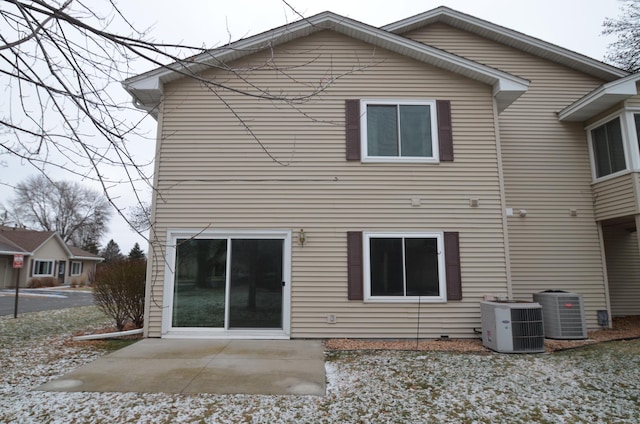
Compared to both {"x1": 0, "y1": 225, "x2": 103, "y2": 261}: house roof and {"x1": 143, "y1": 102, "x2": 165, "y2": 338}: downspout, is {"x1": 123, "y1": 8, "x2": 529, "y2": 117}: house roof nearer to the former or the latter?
{"x1": 143, "y1": 102, "x2": 165, "y2": 338}: downspout

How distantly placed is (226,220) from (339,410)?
446cm

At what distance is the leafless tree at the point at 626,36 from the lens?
45.8 feet

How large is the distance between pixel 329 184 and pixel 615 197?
6215 mm

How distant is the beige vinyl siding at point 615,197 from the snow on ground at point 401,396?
321 centimetres

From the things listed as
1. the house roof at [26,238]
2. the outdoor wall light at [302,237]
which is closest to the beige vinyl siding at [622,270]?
the outdoor wall light at [302,237]

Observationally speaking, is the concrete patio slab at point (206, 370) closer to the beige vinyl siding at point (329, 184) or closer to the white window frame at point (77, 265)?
the beige vinyl siding at point (329, 184)

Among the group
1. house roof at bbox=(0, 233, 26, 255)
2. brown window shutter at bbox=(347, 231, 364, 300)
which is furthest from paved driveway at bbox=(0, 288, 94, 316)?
brown window shutter at bbox=(347, 231, 364, 300)

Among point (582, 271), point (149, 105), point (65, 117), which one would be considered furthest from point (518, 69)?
A: point (65, 117)

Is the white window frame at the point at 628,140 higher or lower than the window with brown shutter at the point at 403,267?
higher

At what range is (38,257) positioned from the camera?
30000 mm

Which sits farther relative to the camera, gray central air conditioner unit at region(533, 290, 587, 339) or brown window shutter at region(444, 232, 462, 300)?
gray central air conditioner unit at region(533, 290, 587, 339)

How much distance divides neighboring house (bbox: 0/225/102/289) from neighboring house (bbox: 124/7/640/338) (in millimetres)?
24433

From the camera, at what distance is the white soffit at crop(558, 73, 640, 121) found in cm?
764

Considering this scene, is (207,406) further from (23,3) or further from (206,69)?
(206,69)
